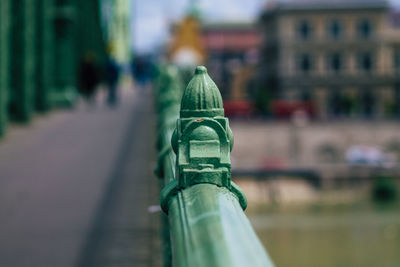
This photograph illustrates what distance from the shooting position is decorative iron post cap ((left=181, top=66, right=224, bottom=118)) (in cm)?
246

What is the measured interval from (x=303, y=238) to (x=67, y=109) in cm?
2077

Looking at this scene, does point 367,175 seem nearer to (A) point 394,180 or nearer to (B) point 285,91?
(A) point 394,180

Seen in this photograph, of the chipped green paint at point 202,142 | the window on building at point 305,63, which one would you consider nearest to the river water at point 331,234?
the window on building at point 305,63

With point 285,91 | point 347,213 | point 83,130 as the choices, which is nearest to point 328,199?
point 347,213

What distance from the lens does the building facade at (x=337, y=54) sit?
62.1 meters

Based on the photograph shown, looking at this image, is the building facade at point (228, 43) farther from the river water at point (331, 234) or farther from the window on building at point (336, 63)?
the river water at point (331, 234)

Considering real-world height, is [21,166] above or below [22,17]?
below

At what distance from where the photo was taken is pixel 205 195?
2.19 m

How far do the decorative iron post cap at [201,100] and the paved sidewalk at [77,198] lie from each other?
235cm

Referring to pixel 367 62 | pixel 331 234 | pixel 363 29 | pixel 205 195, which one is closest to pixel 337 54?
pixel 367 62

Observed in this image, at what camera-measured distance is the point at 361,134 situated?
2024 inches

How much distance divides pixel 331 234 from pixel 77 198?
31.9 m

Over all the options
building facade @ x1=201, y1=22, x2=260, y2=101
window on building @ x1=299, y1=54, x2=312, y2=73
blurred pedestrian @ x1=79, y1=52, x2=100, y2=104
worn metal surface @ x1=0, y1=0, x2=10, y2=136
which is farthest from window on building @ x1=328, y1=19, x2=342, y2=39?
worn metal surface @ x1=0, y1=0, x2=10, y2=136

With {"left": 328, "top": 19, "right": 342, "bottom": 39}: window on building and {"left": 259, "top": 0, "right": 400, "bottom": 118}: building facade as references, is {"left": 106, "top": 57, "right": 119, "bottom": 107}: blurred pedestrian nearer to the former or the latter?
{"left": 259, "top": 0, "right": 400, "bottom": 118}: building facade
